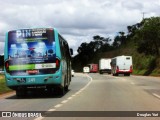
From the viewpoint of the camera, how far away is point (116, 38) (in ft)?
567

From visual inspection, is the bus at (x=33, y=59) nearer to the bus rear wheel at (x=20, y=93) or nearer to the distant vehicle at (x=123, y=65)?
the bus rear wheel at (x=20, y=93)

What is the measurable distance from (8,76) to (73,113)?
801 cm

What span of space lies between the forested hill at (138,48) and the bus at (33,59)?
5142 centimetres

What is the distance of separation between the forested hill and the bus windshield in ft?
169

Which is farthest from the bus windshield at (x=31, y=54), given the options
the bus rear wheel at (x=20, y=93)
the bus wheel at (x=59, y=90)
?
the bus rear wheel at (x=20, y=93)

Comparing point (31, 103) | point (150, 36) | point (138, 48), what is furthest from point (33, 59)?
point (138, 48)

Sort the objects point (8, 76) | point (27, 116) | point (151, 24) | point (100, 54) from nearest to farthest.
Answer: point (27, 116)
point (8, 76)
point (151, 24)
point (100, 54)

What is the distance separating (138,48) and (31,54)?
2214 inches

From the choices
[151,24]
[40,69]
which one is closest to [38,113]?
[40,69]

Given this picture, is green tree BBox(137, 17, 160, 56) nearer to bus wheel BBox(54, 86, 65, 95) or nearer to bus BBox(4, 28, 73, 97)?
bus wheel BBox(54, 86, 65, 95)

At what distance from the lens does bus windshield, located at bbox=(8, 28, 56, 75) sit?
22250 mm

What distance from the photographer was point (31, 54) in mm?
22344

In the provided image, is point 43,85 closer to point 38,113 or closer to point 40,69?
point 40,69

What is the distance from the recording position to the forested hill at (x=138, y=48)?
73688 mm
